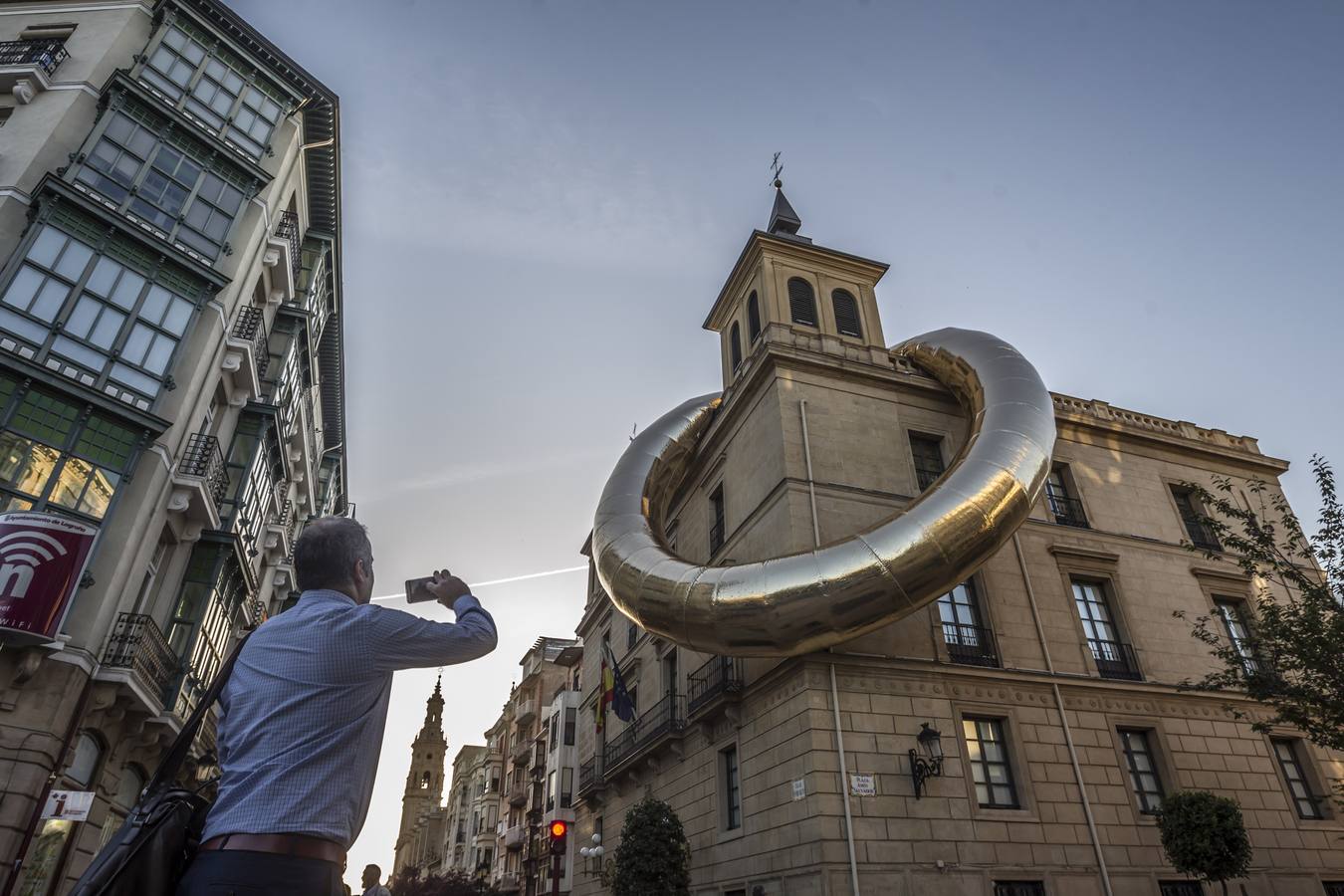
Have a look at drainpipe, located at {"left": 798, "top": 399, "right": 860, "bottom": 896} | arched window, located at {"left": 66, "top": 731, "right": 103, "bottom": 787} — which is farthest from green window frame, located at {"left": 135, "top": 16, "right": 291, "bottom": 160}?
drainpipe, located at {"left": 798, "top": 399, "right": 860, "bottom": 896}

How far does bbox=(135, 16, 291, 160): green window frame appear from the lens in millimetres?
20344

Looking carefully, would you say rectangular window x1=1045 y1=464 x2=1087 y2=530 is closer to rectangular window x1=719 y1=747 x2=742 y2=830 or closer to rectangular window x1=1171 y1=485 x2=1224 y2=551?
rectangular window x1=1171 y1=485 x2=1224 y2=551

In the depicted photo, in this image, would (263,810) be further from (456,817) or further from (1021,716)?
(456,817)

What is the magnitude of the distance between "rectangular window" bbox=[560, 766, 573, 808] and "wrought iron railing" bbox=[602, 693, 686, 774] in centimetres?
1664

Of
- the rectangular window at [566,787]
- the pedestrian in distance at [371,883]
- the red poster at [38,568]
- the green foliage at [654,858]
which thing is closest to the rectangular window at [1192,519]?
the green foliage at [654,858]

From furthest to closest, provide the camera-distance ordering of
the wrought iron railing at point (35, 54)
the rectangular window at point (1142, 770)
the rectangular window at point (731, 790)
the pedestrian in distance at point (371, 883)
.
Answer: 1. the wrought iron railing at point (35, 54)
2. the rectangular window at point (731, 790)
3. the rectangular window at point (1142, 770)
4. the pedestrian in distance at point (371, 883)

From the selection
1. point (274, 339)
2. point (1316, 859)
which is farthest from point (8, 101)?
point (1316, 859)

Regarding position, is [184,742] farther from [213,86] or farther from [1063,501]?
[213,86]

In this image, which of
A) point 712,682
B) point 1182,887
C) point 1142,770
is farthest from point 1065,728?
point 712,682

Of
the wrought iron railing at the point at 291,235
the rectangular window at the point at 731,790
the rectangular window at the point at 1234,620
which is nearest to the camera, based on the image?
the rectangular window at the point at 731,790

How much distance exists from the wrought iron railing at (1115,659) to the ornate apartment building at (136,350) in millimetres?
21232

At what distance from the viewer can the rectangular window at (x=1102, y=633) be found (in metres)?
18.9

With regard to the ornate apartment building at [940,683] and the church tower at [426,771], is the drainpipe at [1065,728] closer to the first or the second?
the ornate apartment building at [940,683]

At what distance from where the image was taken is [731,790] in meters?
18.1
